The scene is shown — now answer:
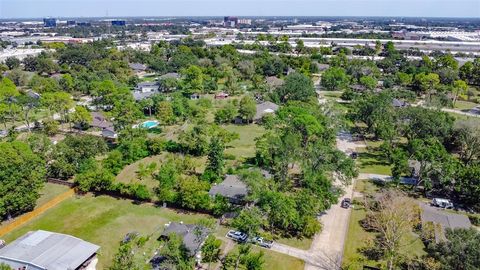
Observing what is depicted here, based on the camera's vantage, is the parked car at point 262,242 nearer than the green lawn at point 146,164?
Yes

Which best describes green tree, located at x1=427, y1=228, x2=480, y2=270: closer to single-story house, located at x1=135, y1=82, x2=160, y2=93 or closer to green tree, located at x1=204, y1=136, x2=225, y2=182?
green tree, located at x1=204, y1=136, x2=225, y2=182

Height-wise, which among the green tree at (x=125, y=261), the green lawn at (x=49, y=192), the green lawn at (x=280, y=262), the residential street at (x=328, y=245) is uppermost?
the green tree at (x=125, y=261)

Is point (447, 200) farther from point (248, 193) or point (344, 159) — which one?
point (248, 193)

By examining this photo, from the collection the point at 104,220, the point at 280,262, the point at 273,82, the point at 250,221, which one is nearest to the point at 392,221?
the point at 280,262

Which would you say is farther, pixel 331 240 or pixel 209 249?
pixel 331 240

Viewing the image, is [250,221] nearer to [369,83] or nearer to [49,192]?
[49,192]

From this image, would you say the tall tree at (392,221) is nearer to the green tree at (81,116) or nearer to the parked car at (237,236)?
the parked car at (237,236)

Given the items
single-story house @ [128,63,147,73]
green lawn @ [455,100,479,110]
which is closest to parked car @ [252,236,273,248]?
green lawn @ [455,100,479,110]

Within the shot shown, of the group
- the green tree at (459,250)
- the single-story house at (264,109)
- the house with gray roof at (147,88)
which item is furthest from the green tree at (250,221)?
the house with gray roof at (147,88)
